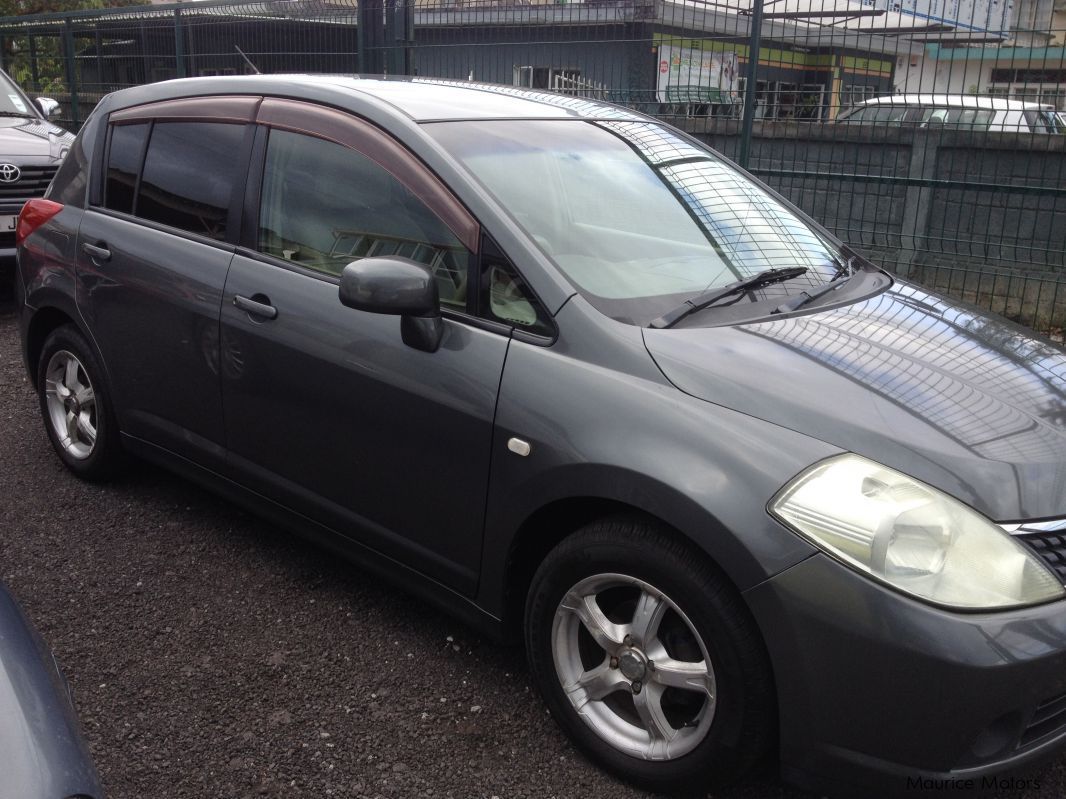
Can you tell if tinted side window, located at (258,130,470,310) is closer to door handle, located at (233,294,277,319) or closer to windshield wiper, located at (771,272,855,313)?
door handle, located at (233,294,277,319)

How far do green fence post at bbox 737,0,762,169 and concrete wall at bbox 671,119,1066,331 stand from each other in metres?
0.07

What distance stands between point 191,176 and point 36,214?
1051 mm

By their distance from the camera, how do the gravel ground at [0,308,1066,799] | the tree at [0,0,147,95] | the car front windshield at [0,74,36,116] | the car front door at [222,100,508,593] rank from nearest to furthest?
the gravel ground at [0,308,1066,799] → the car front door at [222,100,508,593] → the car front windshield at [0,74,36,116] → the tree at [0,0,147,95]

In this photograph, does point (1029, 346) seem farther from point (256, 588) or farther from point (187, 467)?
point (187, 467)

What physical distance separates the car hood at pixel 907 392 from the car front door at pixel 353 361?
62 centimetres

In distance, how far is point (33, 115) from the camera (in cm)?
844

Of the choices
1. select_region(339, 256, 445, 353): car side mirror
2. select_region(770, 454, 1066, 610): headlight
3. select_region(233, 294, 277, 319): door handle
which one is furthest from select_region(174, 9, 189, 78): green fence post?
select_region(770, 454, 1066, 610): headlight

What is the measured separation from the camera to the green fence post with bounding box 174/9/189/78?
411 inches

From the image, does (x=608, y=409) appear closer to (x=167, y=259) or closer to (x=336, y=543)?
(x=336, y=543)

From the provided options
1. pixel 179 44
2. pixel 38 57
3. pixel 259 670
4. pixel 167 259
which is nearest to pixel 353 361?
pixel 259 670

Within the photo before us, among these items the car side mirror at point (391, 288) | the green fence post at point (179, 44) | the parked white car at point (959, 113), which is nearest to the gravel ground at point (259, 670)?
the car side mirror at point (391, 288)

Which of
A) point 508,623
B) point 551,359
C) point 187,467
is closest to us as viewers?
point 551,359

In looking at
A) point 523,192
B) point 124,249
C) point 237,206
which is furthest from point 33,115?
point 523,192

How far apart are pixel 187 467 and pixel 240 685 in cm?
107
